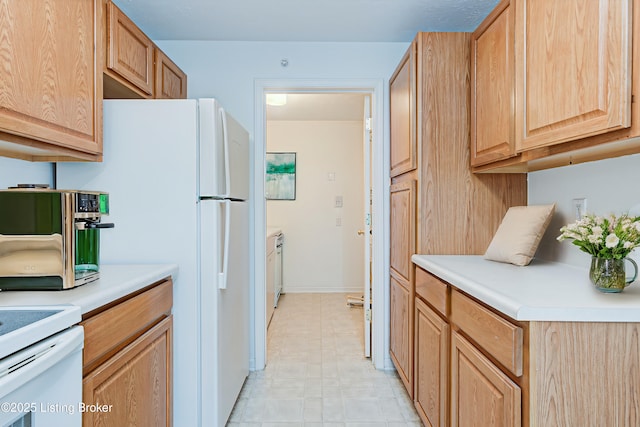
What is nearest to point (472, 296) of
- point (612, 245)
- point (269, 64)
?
point (612, 245)

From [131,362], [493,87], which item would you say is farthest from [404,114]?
[131,362]

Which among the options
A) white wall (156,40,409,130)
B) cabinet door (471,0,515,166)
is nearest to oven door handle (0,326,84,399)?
cabinet door (471,0,515,166)

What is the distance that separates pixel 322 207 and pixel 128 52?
3.52 metres

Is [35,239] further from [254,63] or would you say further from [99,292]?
[254,63]

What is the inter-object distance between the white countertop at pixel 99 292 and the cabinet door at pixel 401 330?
1353 millimetres

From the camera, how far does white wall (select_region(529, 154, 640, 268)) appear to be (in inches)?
56.7

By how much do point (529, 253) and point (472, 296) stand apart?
1.70 feet

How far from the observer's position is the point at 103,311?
121cm

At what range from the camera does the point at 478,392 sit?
1315mm

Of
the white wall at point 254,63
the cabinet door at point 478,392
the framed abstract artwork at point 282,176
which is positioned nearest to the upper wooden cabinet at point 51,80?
the white wall at point 254,63

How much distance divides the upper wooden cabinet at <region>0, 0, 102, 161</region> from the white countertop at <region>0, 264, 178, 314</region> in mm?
510

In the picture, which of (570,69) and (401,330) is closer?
(570,69)

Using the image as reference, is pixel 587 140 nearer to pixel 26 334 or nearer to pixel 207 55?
pixel 26 334

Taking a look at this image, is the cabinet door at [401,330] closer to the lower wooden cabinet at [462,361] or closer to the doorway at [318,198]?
the lower wooden cabinet at [462,361]
